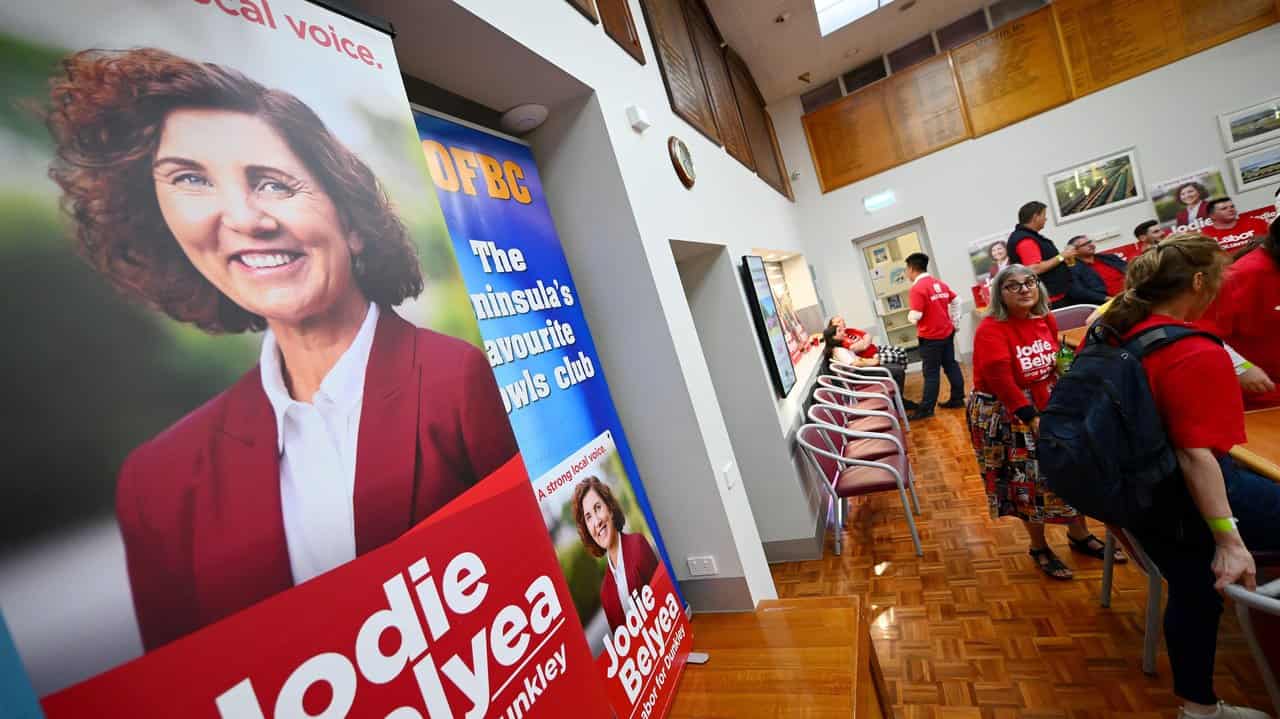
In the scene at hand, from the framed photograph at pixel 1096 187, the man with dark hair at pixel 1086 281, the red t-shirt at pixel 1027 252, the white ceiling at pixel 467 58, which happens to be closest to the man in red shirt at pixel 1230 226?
the man with dark hair at pixel 1086 281

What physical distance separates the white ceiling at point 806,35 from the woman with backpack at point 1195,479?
4.80 m

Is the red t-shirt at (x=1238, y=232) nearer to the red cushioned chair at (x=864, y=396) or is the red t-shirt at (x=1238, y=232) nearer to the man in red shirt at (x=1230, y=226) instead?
the man in red shirt at (x=1230, y=226)

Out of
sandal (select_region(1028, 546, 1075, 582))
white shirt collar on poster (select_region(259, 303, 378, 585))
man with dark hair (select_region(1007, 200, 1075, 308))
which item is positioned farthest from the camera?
man with dark hair (select_region(1007, 200, 1075, 308))

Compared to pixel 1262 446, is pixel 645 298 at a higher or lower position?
higher

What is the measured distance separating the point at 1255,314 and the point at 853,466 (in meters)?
1.85

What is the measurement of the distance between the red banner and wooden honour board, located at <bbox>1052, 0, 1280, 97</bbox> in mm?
8614

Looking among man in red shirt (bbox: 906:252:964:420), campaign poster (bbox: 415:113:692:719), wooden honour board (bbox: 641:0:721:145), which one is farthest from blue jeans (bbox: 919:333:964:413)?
campaign poster (bbox: 415:113:692:719)

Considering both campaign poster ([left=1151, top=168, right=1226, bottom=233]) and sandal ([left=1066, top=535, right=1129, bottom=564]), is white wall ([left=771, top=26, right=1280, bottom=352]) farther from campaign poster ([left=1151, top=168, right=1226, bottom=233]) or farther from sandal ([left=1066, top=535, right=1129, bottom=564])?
sandal ([left=1066, top=535, right=1129, bottom=564])

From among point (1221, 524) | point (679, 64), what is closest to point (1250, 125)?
point (679, 64)

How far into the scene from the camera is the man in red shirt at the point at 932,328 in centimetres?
529

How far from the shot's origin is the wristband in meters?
1.38

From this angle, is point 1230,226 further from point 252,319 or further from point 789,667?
point 252,319

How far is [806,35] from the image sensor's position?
6.00 m

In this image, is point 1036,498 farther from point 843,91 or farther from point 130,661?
point 843,91
